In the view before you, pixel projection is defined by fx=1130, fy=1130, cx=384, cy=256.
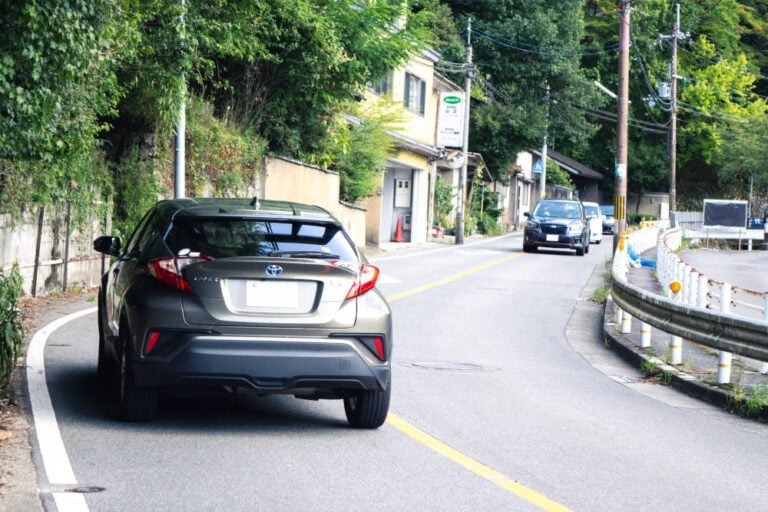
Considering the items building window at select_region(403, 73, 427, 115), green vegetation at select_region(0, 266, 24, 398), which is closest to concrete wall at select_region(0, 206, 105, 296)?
green vegetation at select_region(0, 266, 24, 398)

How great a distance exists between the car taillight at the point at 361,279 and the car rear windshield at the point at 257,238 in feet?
0.25

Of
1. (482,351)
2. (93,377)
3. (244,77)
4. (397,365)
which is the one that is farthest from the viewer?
(244,77)

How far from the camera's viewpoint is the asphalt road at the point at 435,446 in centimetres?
620

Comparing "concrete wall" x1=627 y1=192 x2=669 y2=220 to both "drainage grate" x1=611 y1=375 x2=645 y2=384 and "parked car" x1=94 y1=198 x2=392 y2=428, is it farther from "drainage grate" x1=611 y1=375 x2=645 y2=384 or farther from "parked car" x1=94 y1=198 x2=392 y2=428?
"parked car" x1=94 y1=198 x2=392 y2=428

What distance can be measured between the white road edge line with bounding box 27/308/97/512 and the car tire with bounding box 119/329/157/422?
48 cm

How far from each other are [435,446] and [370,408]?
23.4 inches

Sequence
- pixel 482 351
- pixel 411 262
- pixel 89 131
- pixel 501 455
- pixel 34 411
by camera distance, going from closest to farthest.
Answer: pixel 501 455, pixel 34 411, pixel 482 351, pixel 89 131, pixel 411 262

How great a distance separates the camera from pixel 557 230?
36312 mm

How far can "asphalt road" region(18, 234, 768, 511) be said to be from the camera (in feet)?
20.3

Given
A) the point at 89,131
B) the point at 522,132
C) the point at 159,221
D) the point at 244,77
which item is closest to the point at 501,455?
the point at 159,221

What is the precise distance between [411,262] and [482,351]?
1584 centimetres

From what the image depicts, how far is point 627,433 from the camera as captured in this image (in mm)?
8555

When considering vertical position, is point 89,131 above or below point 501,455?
above

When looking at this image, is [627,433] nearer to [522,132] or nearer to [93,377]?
[93,377]
